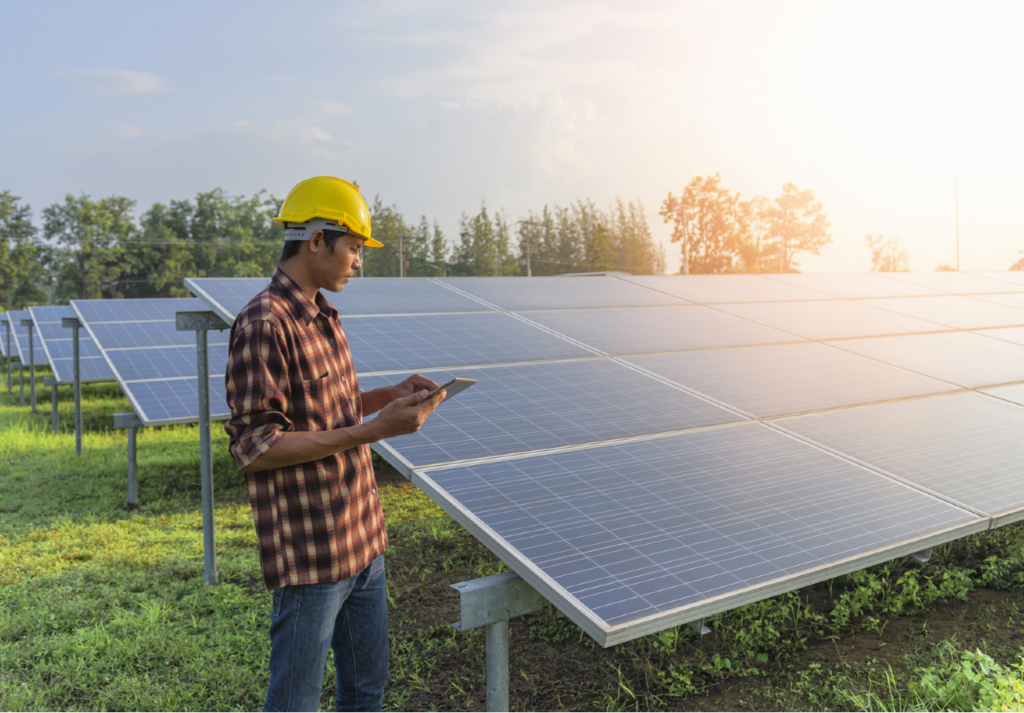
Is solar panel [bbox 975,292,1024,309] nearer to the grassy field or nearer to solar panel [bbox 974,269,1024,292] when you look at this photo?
solar panel [bbox 974,269,1024,292]

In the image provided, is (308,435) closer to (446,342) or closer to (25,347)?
(446,342)

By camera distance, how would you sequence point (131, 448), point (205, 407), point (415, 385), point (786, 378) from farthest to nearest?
point (131, 448), point (205, 407), point (786, 378), point (415, 385)

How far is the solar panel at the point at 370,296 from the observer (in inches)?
227

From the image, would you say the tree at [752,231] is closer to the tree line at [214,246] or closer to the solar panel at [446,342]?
the tree line at [214,246]

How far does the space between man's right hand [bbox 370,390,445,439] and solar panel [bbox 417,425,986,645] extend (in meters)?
0.67

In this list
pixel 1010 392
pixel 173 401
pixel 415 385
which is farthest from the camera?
pixel 173 401

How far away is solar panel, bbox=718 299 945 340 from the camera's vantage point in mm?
6824

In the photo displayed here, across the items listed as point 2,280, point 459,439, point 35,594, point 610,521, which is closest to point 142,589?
point 35,594

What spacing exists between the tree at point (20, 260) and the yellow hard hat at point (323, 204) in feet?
245

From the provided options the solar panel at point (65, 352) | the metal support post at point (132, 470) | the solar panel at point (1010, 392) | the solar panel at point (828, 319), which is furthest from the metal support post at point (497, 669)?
the solar panel at point (65, 352)

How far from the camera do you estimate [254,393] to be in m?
2.08

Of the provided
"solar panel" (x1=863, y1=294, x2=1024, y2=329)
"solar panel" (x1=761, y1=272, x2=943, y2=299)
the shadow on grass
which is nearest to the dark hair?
the shadow on grass

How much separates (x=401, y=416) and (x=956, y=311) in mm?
9131

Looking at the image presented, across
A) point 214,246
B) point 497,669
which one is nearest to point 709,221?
point 214,246
